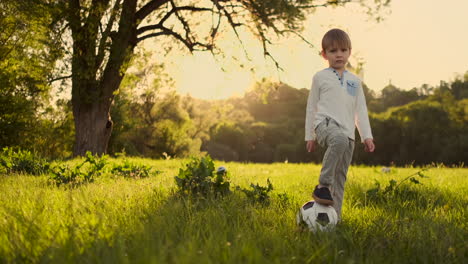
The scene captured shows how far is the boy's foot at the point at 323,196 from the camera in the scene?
311 centimetres

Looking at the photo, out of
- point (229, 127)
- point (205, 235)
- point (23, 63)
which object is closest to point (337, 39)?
point (205, 235)

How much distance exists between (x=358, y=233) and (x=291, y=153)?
50280 millimetres

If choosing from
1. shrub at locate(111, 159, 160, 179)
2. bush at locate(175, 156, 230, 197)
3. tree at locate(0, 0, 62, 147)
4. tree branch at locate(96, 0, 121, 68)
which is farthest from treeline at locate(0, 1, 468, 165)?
bush at locate(175, 156, 230, 197)

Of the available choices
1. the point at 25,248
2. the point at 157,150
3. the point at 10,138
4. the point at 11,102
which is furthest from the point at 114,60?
the point at 157,150

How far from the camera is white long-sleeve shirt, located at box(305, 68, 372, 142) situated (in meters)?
3.50

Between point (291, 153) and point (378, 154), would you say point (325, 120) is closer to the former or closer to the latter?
point (378, 154)

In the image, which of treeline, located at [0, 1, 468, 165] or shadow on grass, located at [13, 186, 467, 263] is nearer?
shadow on grass, located at [13, 186, 467, 263]

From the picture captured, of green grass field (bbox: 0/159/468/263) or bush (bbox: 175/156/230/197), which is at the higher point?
bush (bbox: 175/156/230/197)

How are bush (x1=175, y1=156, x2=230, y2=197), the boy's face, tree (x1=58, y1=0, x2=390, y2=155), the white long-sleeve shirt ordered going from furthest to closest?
tree (x1=58, y1=0, x2=390, y2=155) → bush (x1=175, y1=156, x2=230, y2=197) → the boy's face → the white long-sleeve shirt

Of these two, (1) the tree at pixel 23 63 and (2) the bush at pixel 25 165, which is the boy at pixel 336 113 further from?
(1) the tree at pixel 23 63

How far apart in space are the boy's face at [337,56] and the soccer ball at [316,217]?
4.54 feet

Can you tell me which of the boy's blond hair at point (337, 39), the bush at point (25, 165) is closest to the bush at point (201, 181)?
the boy's blond hair at point (337, 39)

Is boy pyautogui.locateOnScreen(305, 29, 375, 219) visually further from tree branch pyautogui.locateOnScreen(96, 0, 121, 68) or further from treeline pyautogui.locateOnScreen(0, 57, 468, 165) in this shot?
treeline pyautogui.locateOnScreen(0, 57, 468, 165)

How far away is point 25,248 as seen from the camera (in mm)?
2096
